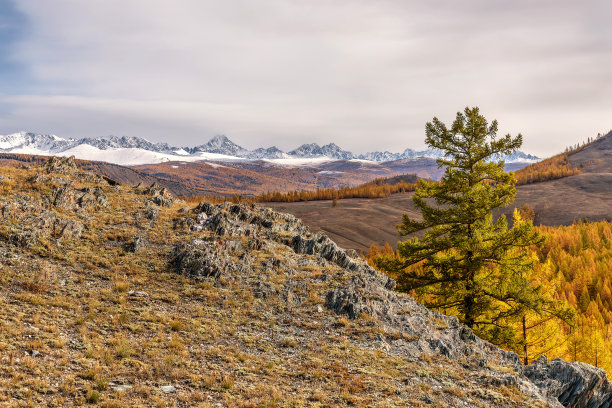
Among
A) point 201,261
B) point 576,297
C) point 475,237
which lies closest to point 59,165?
point 201,261

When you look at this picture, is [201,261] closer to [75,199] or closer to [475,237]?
[75,199]

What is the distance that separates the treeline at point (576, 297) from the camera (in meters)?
30.8

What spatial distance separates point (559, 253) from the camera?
366 feet

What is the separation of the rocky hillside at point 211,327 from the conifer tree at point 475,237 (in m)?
3.58

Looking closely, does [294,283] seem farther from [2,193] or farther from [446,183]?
[2,193]

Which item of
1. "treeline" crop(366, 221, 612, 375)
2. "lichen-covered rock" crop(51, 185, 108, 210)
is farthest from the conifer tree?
"lichen-covered rock" crop(51, 185, 108, 210)

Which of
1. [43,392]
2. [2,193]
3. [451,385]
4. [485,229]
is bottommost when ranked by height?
[451,385]

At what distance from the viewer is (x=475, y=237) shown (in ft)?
72.3

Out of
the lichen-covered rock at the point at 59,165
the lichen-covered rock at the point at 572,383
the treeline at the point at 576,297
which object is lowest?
the treeline at the point at 576,297

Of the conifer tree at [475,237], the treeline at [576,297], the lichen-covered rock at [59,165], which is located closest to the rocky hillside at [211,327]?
the conifer tree at [475,237]

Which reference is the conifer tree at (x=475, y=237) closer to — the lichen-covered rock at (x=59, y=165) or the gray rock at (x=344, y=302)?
the gray rock at (x=344, y=302)

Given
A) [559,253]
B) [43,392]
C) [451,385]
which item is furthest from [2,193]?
[559,253]

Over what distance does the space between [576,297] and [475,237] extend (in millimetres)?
96469

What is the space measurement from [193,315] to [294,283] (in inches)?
282
